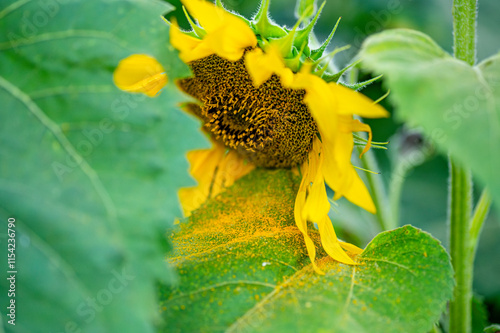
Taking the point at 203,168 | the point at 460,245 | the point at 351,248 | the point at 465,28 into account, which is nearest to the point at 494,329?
the point at 460,245

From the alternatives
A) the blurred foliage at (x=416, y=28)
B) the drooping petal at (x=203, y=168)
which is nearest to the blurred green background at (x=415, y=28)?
the blurred foliage at (x=416, y=28)

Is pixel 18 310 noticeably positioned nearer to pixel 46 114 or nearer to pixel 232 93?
pixel 46 114

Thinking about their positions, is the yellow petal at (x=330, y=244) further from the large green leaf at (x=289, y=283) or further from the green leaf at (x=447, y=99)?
the green leaf at (x=447, y=99)

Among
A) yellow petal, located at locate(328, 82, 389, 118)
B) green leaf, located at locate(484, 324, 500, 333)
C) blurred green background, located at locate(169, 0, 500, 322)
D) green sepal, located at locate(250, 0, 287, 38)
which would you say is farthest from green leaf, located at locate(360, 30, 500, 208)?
blurred green background, located at locate(169, 0, 500, 322)

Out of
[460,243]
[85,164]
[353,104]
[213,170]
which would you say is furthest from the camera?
[213,170]

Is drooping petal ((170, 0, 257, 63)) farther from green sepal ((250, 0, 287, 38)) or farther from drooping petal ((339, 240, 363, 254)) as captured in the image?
drooping petal ((339, 240, 363, 254))

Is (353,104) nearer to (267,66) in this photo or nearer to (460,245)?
(267,66)

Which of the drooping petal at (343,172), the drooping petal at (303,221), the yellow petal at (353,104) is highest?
the yellow petal at (353,104)

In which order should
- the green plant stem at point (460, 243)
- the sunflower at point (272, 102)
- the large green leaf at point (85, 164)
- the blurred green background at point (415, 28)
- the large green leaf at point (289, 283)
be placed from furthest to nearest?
the blurred green background at point (415, 28) → the green plant stem at point (460, 243) → the sunflower at point (272, 102) → the large green leaf at point (289, 283) → the large green leaf at point (85, 164)

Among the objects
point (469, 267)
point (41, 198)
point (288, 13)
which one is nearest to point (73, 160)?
point (41, 198)
